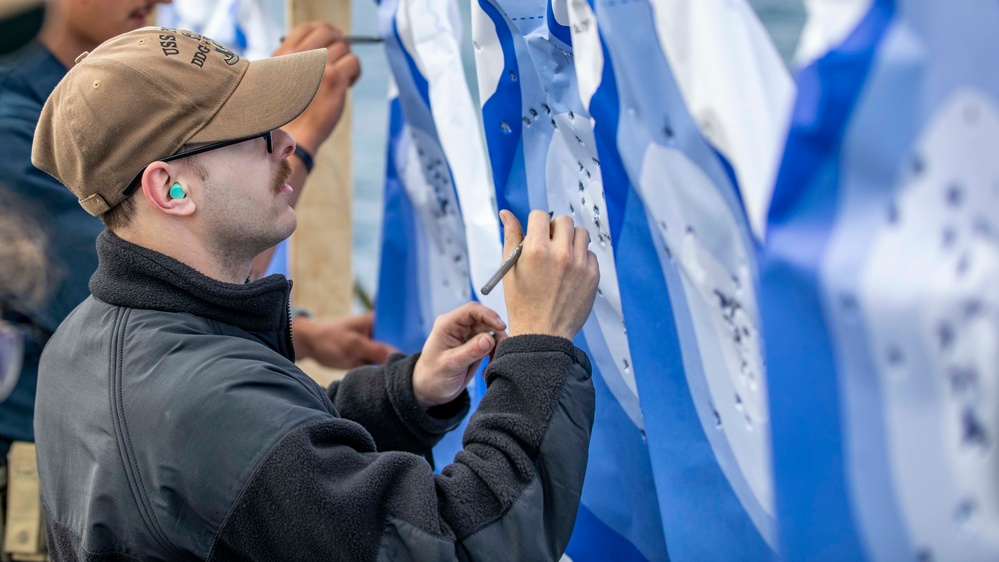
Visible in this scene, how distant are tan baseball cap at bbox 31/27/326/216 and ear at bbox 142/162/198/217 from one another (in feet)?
0.04

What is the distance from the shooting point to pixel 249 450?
97 cm

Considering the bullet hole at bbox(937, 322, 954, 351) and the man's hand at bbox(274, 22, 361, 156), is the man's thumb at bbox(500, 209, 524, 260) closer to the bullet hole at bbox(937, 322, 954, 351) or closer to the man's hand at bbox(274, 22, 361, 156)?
the bullet hole at bbox(937, 322, 954, 351)

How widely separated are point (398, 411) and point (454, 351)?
0.45 feet

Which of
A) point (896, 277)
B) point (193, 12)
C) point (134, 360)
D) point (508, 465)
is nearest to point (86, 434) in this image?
point (134, 360)

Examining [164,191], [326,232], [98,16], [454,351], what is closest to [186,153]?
[164,191]

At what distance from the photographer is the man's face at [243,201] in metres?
1.19

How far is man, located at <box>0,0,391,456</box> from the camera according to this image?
1740mm

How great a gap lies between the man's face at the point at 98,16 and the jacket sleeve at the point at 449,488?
1229mm

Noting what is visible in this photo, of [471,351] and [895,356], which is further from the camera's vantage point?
[471,351]

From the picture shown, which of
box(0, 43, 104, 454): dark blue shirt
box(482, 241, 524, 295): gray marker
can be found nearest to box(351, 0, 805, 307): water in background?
box(0, 43, 104, 454): dark blue shirt

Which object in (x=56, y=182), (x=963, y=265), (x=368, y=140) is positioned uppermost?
(x=963, y=265)

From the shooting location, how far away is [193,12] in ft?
9.23

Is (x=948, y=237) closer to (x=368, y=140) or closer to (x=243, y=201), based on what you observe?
(x=243, y=201)

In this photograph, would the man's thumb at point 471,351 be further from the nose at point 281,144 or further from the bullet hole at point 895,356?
the bullet hole at point 895,356
